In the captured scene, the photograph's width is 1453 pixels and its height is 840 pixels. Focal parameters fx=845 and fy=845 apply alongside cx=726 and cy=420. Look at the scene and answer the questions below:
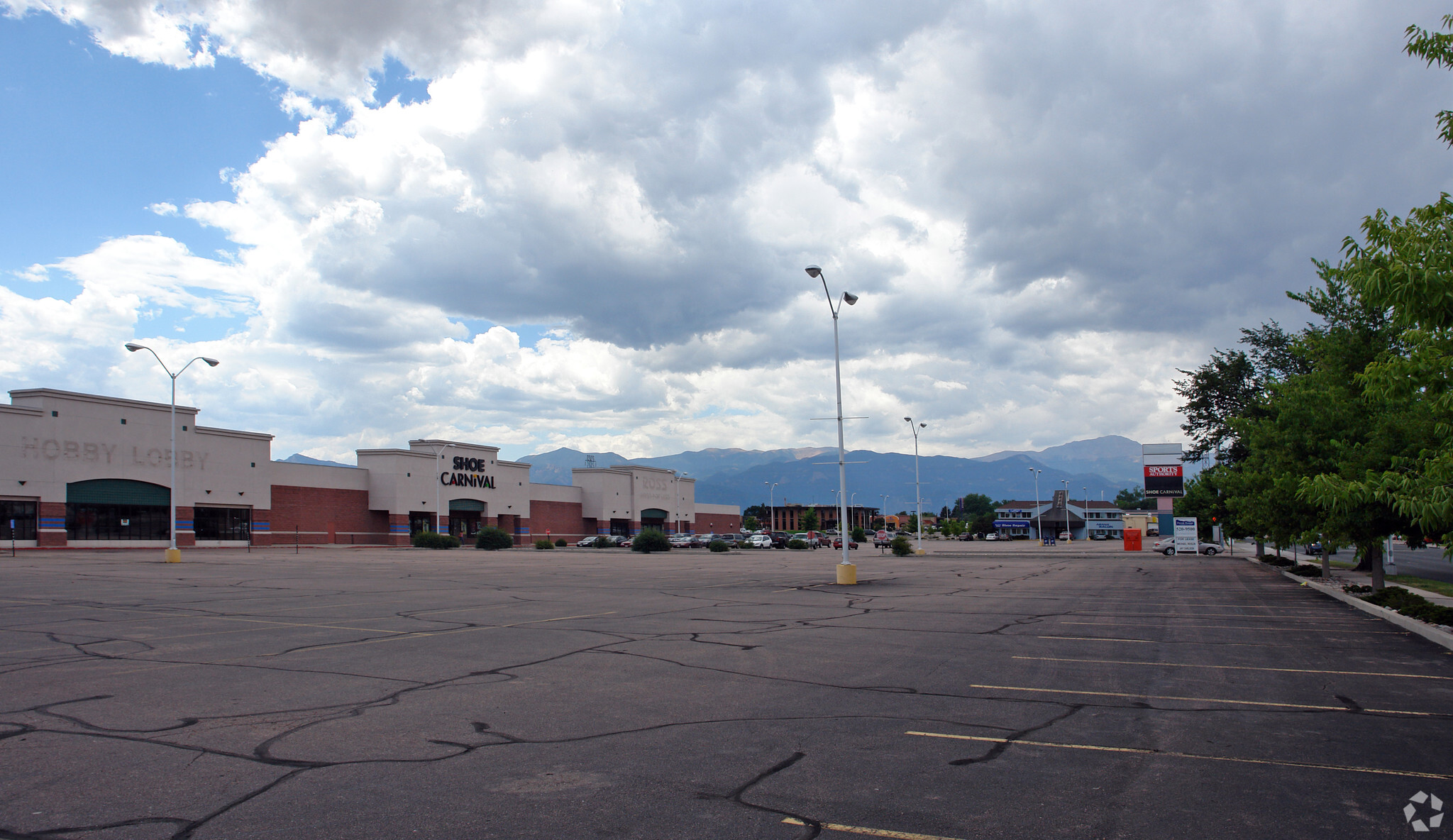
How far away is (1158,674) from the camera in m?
10.8

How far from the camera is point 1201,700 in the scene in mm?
9211

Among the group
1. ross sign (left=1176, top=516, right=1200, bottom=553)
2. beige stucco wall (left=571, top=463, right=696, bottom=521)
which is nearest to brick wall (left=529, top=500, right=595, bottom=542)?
beige stucco wall (left=571, top=463, right=696, bottom=521)

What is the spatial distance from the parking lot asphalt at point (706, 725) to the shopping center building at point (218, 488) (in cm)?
4183

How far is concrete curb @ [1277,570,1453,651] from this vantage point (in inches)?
557

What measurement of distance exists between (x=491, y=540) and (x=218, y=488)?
20.1 meters

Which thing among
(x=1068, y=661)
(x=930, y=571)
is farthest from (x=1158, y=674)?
(x=930, y=571)

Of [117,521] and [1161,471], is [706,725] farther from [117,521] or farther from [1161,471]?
[1161,471]

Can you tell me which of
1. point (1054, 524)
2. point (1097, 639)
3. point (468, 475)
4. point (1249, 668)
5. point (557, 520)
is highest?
point (468, 475)

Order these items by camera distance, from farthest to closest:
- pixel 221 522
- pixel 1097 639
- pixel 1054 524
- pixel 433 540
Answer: pixel 1054 524, pixel 433 540, pixel 221 522, pixel 1097 639

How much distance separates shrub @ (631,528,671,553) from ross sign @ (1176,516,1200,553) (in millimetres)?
39552

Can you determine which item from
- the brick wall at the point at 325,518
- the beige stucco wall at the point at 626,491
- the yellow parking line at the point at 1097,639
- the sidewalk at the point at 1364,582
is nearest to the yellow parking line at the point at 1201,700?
the yellow parking line at the point at 1097,639

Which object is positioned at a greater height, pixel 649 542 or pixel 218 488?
pixel 218 488

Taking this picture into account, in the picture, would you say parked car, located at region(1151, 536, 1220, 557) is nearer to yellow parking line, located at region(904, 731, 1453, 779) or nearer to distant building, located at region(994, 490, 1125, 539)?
distant building, located at region(994, 490, 1125, 539)

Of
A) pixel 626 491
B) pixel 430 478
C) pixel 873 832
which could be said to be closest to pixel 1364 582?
pixel 873 832
